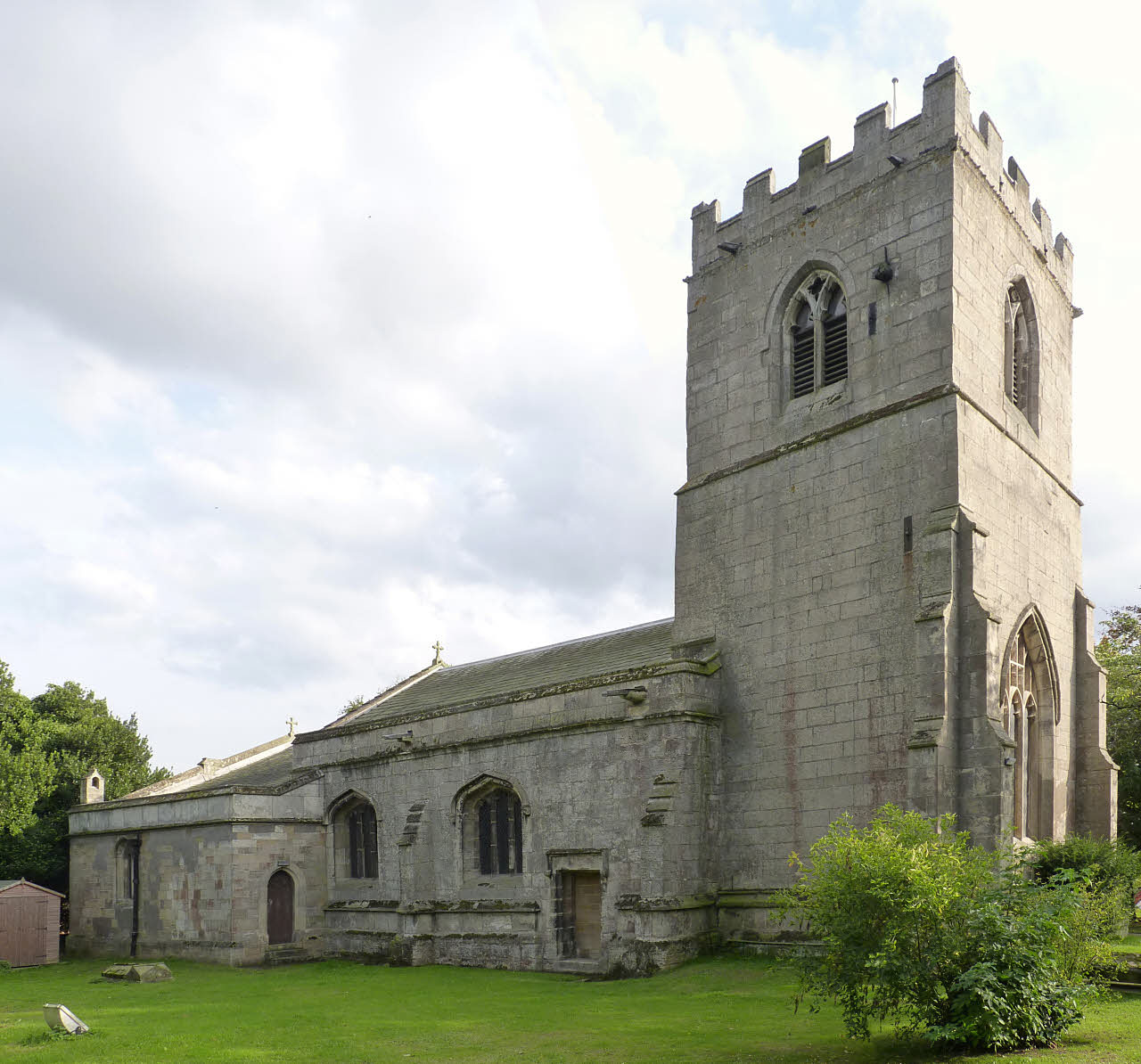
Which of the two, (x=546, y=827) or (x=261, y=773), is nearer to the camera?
(x=546, y=827)

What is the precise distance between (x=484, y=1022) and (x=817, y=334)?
14.5m

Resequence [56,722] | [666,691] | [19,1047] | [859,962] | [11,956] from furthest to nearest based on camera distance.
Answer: [56,722]
[11,956]
[666,691]
[19,1047]
[859,962]

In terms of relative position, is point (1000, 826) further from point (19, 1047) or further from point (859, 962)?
point (19, 1047)

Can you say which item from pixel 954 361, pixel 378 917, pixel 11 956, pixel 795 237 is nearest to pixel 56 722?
pixel 11 956

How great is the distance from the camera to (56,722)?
41500 mm

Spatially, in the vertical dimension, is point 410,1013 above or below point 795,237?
below

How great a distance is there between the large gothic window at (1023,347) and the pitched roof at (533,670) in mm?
9141

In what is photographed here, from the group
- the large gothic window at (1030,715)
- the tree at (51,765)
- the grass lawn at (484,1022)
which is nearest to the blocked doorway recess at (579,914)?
the grass lawn at (484,1022)

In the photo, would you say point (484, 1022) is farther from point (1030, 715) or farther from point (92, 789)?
point (92, 789)

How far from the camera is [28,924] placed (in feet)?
107

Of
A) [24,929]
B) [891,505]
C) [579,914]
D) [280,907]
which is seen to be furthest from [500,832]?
[24,929]

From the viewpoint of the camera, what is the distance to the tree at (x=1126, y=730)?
26.9m

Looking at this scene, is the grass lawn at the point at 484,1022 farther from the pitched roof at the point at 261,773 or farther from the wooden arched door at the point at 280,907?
the pitched roof at the point at 261,773

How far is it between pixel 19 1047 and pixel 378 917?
43.0ft
